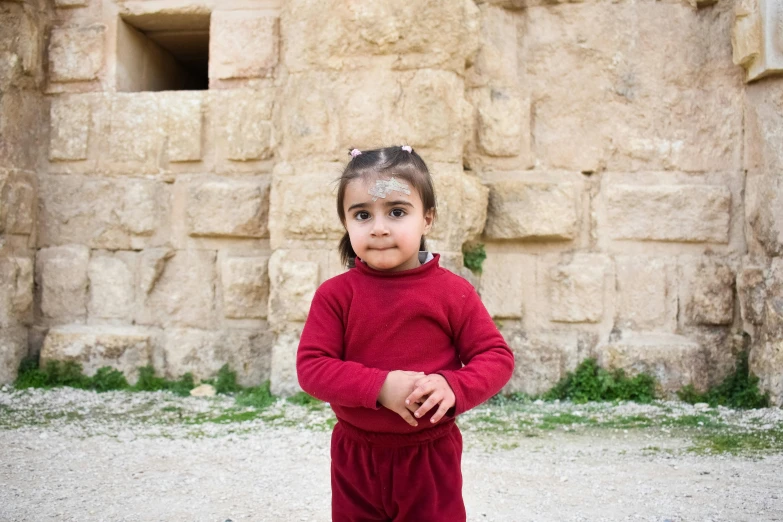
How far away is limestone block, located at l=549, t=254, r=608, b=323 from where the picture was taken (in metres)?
4.19

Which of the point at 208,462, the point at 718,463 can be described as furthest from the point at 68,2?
the point at 718,463

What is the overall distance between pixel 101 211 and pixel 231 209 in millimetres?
903

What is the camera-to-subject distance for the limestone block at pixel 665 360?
4.09 m

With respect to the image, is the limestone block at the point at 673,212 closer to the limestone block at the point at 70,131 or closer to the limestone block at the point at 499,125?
the limestone block at the point at 499,125

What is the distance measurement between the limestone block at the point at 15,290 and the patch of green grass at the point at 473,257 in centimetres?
283

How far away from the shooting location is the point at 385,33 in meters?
3.91

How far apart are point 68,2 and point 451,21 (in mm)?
2635

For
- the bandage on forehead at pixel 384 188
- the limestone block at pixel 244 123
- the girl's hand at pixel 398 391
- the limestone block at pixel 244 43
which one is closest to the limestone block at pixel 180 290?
the limestone block at pixel 244 123

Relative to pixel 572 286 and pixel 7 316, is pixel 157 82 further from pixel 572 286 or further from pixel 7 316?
pixel 572 286

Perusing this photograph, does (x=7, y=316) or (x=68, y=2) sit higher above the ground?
(x=68, y=2)

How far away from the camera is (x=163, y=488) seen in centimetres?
270

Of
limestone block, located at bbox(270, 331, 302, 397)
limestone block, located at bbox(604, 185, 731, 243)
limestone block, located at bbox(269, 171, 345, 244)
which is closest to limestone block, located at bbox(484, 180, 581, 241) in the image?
limestone block, located at bbox(604, 185, 731, 243)

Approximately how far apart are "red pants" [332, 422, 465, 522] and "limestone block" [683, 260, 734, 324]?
296 centimetres

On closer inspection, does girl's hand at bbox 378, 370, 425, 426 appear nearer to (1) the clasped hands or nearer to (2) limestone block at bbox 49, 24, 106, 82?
(1) the clasped hands
